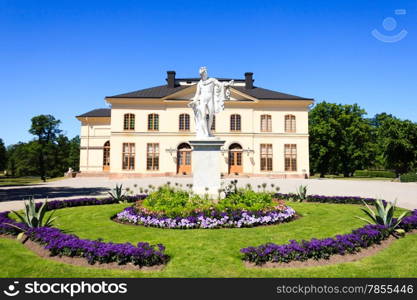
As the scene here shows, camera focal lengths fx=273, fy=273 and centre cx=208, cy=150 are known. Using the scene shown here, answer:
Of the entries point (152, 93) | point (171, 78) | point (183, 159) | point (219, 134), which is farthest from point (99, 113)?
point (219, 134)

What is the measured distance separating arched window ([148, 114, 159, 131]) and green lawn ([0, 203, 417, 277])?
89.7 ft

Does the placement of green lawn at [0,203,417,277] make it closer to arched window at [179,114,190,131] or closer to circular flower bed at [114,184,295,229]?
circular flower bed at [114,184,295,229]

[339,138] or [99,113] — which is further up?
[99,113]

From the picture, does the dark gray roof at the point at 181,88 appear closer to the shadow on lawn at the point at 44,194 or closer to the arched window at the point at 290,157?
the arched window at the point at 290,157

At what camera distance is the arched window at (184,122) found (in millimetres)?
36312

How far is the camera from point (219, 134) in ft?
119

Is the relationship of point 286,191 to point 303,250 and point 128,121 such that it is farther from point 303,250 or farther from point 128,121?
point 128,121

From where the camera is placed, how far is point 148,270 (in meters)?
4.98

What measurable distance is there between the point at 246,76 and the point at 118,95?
18567mm

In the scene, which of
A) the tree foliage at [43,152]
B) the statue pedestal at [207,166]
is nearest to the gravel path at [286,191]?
the statue pedestal at [207,166]

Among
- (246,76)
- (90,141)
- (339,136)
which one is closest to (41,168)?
(90,141)

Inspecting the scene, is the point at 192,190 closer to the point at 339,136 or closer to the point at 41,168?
the point at 339,136

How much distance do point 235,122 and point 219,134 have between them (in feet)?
8.86

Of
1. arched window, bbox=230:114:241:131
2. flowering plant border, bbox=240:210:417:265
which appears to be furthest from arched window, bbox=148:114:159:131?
flowering plant border, bbox=240:210:417:265
